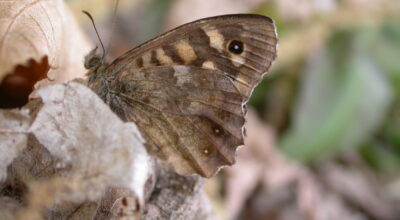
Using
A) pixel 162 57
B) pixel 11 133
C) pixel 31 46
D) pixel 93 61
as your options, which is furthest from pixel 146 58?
pixel 11 133

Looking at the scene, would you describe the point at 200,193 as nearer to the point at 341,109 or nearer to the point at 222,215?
the point at 222,215

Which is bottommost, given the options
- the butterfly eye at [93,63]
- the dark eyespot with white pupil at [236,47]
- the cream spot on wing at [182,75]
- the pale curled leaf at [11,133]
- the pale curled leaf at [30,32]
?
the cream spot on wing at [182,75]

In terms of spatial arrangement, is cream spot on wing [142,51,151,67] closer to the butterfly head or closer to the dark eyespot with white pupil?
the butterfly head

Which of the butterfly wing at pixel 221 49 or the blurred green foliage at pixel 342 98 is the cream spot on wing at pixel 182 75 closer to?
the butterfly wing at pixel 221 49

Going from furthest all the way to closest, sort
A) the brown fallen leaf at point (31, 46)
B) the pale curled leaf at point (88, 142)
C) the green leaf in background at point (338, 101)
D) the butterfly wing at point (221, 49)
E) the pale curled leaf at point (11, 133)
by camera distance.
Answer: the green leaf in background at point (338, 101) → the butterfly wing at point (221, 49) → the brown fallen leaf at point (31, 46) → the pale curled leaf at point (11, 133) → the pale curled leaf at point (88, 142)

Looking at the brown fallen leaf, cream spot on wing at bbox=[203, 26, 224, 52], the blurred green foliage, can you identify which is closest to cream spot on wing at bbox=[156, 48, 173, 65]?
cream spot on wing at bbox=[203, 26, 224, 52]

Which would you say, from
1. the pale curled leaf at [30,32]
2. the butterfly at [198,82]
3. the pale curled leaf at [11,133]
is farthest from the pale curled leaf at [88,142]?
the butterfly at [198,82]

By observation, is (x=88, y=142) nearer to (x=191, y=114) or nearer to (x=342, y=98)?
(x=191, y=114)
